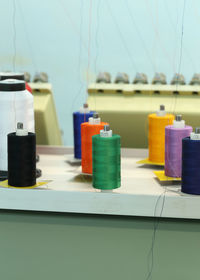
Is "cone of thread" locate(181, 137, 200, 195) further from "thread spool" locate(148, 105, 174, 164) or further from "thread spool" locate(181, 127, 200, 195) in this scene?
"thread spool" locate(148, 105, 174, 164)

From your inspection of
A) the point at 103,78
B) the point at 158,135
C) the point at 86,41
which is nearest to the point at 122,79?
the point at 103,78

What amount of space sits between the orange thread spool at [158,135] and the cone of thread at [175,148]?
182 millimetres

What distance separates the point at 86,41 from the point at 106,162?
2213mm

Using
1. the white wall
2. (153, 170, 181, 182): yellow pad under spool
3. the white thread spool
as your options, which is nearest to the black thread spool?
the white thread spool

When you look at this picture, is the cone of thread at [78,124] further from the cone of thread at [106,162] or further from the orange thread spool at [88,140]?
the cone of thread at [106,162]

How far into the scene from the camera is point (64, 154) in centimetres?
201

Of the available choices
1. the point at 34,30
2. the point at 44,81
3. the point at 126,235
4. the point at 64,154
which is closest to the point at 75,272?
the point at 126,235

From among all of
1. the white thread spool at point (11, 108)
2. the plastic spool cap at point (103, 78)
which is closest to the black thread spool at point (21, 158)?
the white thread spool at point (11, 108)

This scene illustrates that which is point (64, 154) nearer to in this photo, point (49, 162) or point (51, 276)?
point (49, 162)

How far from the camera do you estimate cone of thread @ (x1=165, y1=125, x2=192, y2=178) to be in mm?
1532

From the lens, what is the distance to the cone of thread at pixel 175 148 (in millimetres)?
1532

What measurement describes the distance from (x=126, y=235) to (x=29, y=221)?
27cm

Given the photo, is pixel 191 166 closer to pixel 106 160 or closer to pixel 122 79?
pixel 106 160

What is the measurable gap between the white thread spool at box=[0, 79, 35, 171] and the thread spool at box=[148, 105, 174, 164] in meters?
0.41
